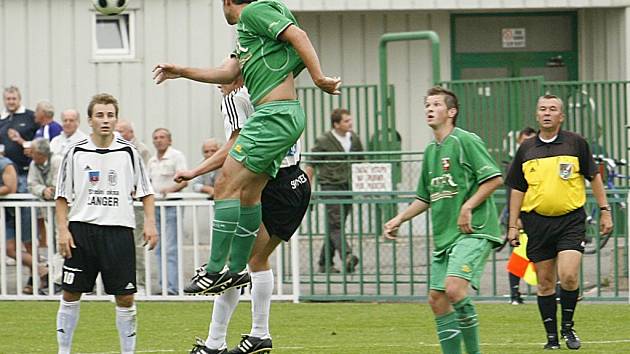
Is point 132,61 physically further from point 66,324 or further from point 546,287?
point 66,324

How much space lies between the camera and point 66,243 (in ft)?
32.8

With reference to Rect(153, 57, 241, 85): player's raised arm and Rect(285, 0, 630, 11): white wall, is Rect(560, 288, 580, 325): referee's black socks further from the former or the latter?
Rect(285, 0, 630, 11): white wall

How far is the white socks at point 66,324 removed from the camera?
33.2 ft

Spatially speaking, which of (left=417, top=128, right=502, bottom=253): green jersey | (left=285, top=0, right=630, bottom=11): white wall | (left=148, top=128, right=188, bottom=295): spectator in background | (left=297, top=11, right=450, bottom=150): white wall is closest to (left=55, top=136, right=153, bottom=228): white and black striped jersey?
(left=417, top=128, right=502, bottom=253): green jersey

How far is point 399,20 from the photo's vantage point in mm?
22359

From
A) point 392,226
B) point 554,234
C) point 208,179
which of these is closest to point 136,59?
point 208,179

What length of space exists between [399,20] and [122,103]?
454cm

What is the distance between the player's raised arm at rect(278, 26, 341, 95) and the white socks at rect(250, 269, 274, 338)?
→ 5.55ft

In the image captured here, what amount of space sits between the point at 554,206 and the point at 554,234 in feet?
0.75

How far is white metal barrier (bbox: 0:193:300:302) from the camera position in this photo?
15383mm

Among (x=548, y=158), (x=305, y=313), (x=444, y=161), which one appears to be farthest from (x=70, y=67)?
(x=444, y=161)

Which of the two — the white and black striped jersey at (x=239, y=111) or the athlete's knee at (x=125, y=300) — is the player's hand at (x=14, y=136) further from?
the white and black striped jersey at (x=239, y=111)

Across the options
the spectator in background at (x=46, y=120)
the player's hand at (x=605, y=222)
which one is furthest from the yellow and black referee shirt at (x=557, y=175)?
the spectator in background at (x=46, y=120)

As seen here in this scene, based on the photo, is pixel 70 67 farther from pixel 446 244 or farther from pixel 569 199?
pixel 446 244
